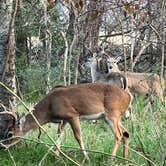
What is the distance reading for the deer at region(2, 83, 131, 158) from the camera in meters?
8.57

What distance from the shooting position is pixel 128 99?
8.91 m

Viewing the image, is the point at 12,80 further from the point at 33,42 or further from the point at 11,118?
the point at 33,42

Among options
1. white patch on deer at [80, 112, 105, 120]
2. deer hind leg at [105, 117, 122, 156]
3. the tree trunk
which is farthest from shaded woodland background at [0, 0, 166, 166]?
white patch on deer at [80, 112, 105, 120]

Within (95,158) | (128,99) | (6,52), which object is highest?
(6,52)

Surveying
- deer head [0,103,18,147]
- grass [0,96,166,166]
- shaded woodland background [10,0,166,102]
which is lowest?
grass [0,96,166,166]

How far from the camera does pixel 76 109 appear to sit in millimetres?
8633

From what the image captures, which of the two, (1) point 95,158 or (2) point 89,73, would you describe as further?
(2) point 89,73

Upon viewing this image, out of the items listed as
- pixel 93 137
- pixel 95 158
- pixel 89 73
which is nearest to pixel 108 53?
pixel 89 73

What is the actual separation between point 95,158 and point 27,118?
1345 mm

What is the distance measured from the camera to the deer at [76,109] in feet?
28.1

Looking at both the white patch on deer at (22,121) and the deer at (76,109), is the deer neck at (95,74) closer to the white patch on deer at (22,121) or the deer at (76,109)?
the deer at (76,109)

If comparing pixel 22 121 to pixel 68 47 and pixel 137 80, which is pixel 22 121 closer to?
pixel 68 47

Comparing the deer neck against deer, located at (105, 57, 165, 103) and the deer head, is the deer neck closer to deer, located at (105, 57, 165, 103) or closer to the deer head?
deer, located at (105, 57, 165, 103)

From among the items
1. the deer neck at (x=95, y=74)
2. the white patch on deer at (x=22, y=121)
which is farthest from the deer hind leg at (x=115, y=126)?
the deer neck at (x=95, y=74)
